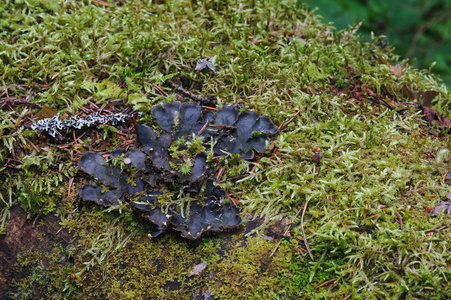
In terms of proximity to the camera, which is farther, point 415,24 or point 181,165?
point 415,24

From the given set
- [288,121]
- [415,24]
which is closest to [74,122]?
[288,121]

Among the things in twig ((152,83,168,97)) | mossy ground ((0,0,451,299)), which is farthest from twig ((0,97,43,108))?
twig ((152,83,168,97))

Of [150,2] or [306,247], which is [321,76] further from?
[150,2]

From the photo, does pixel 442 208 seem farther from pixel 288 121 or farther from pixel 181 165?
pixel 181 165

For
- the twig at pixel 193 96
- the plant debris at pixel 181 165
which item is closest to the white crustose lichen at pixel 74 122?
the plant debris at pixel 181 165

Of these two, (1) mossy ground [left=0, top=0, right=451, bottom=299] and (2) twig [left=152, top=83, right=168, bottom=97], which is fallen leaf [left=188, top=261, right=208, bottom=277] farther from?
(2) twig [left=152, top=83, right=168, bottom=97]

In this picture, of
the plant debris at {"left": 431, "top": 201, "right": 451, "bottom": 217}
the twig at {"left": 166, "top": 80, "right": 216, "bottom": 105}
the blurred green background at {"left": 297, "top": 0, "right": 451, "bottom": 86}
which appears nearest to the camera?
the plant debris at {"left": 431, "top": 201, "right": 451, "bottom": 217}
